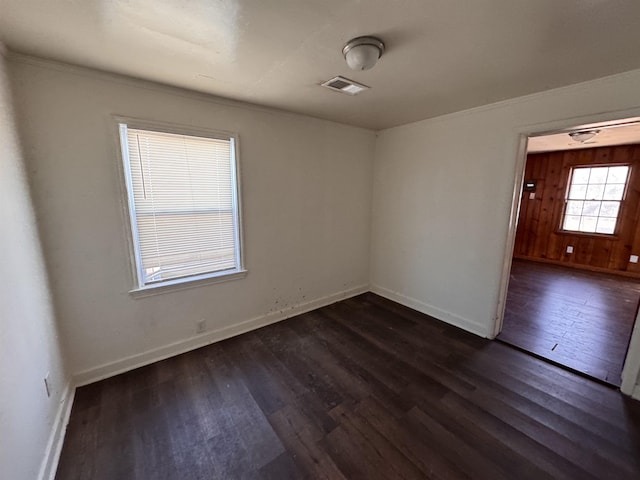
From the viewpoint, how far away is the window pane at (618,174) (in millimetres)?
4836

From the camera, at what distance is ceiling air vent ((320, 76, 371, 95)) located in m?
2.04

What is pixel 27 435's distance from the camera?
1249 mm

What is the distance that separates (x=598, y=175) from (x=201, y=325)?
744 cm

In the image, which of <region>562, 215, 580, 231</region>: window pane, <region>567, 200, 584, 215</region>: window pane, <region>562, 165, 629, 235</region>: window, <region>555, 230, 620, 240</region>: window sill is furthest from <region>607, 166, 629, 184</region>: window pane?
<region>555, 230, 620, 240</region>: window sill

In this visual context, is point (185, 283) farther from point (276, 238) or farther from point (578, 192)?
point (578, 192)

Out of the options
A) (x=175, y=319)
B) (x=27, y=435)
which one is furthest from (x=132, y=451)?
(x=175, y=319)

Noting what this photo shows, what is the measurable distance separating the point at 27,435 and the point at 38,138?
1779 mm

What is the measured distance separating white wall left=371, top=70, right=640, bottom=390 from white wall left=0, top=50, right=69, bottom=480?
3487 mm

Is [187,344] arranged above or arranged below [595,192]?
below

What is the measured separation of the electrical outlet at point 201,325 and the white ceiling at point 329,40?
2148 millimetres

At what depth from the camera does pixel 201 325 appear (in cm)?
262

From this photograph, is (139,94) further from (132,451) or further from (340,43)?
(132,451)

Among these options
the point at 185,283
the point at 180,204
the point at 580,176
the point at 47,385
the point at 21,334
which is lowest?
the point at 47,385

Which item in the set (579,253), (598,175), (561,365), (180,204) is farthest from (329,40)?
(579,253)
